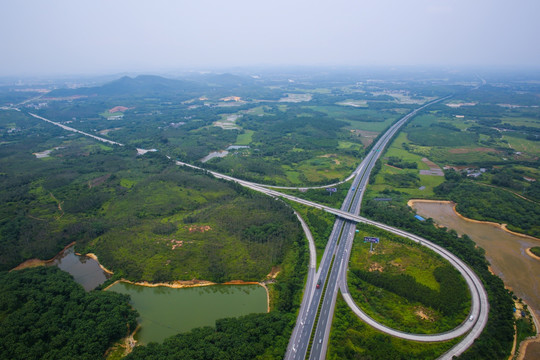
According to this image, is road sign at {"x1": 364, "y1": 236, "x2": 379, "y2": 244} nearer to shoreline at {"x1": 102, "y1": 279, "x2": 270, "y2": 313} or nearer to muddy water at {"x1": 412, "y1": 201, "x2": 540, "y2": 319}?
muddy water at {"x1": 412, "y1": 201, "x2": 540, "y2": 319}

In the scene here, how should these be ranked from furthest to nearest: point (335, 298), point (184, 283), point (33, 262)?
point (33, 262) → point (184, 283) → point (335, 298)

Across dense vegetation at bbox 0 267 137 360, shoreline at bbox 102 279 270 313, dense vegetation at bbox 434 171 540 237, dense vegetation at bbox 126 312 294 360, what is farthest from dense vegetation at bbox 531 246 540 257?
dense vegetation at bbox 0 267 137 360

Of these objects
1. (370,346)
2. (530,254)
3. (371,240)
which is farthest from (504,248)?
(370,346)

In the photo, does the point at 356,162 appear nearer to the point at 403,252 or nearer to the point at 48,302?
the point at 403,252

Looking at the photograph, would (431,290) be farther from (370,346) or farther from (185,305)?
(185,305)

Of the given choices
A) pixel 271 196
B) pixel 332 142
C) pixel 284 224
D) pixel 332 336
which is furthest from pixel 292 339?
pixel 332 142

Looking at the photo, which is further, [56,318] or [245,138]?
[245,138]

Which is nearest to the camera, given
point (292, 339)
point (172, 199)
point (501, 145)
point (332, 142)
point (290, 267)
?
point (292, 339)
